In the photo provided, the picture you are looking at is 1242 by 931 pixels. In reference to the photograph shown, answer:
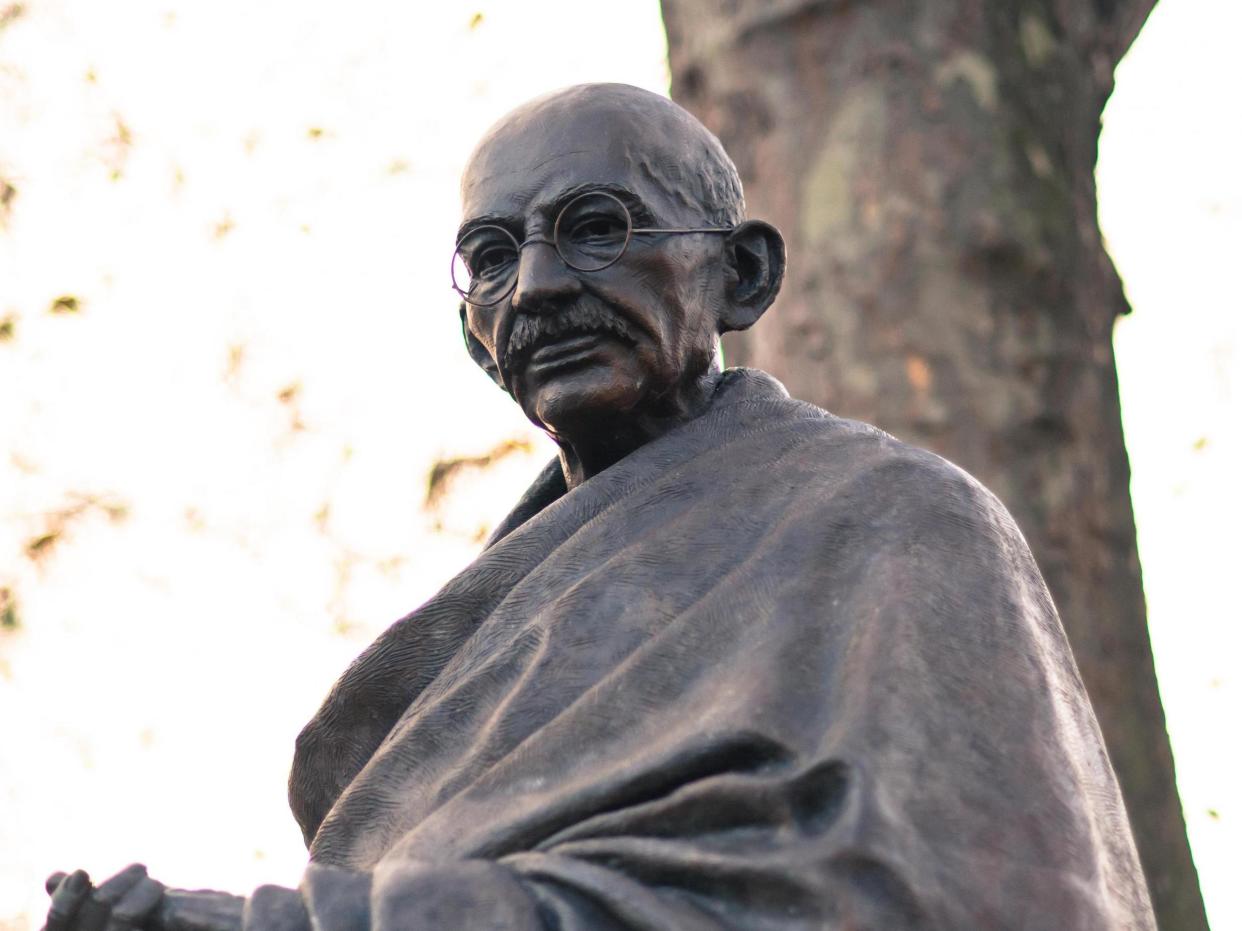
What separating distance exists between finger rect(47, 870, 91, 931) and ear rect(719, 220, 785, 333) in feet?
4.89

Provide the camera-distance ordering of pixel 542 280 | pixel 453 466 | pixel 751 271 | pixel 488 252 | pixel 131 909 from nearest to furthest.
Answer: pixel 131 909
pixel 542 280
pixel 488 252
pixel 751 271
pixel 453 466

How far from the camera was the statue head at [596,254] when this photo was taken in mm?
4176

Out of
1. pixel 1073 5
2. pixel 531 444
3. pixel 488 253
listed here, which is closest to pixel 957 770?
pixel 488 253

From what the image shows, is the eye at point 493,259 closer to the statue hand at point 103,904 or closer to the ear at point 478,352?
the ear at point 478,352

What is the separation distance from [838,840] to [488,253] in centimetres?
134

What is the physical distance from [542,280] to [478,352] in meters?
0.40

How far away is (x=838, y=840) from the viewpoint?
335 centimetres

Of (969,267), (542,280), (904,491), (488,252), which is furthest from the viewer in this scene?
(969,267)

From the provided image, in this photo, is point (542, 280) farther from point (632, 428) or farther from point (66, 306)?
point (66, 306)

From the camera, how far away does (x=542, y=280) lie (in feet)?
13.6

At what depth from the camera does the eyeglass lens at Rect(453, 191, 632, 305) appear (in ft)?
13.7

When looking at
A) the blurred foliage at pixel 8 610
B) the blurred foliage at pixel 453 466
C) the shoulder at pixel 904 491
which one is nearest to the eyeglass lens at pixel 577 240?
the shoulder at pixel 904 491

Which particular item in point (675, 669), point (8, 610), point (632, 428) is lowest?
point (8, 610)

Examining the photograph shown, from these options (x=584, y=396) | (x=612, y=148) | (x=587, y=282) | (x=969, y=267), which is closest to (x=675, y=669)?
(x=584, y=396)
